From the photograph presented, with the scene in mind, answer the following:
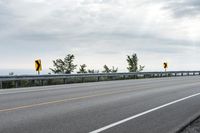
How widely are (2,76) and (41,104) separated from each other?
1208 centimetres

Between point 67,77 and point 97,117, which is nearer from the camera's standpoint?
point 97,117

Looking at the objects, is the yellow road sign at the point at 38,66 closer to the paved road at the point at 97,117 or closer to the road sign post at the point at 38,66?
the road sign post at the point at 38,66

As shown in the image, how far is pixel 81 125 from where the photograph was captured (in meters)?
10.5

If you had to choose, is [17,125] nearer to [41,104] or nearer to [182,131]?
[182,131]

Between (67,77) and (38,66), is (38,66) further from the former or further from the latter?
(67,77)

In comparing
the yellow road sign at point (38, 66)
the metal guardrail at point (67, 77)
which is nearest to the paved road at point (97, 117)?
the metal guardrail at point (67, 77)

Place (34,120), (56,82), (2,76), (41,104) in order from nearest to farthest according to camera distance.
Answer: (34,120) → (41,104) → (2,76) → (56,82)

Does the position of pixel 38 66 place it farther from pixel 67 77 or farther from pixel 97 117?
pixel 97 117

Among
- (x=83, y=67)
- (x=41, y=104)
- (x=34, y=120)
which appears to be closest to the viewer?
→ (x=34, y=120)

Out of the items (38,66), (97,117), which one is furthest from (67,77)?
(97,117)

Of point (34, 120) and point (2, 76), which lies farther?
point (2, 76)

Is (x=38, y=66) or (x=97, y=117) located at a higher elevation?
(x=38, y=66)

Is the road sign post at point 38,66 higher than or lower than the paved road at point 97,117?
higher

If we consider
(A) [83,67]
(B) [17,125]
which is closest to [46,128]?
(B) [17,125]
